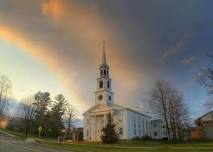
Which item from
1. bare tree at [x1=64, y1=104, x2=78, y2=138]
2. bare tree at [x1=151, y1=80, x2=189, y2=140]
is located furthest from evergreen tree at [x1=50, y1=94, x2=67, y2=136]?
bare tree at [x1=151, y1=80, x2=189, y2=140]

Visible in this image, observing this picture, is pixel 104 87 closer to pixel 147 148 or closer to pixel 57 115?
pixel 57 115

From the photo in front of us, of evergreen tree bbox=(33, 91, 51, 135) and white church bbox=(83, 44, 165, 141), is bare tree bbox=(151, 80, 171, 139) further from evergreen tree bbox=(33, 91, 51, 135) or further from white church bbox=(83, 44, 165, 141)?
evergreen tree bbox=(33, 91, 51, 135)

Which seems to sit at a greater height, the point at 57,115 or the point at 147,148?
the point at 57,115

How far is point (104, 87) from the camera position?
66625 millimetres

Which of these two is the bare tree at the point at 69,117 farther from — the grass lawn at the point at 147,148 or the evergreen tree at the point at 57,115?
the grass lawn at the point at 147,148

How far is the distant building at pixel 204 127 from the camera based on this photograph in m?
48.2

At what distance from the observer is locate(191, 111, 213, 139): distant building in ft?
158

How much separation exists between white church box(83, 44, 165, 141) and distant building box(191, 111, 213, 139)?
34.7 feet

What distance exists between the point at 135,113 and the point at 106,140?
90.3 ft

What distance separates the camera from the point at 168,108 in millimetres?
46812

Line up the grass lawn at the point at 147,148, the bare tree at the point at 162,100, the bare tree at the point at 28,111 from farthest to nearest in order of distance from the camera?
the bare tree at the point at 28,111 → the bare tree at the point at 162,100 → the grass lawn at the point at 147,148

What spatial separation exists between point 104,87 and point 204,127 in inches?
1117

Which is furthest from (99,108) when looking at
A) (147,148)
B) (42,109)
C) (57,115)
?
(147,148)

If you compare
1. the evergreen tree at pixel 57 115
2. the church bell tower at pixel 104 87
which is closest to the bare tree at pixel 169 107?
the church bell tower at pixel 104 87
